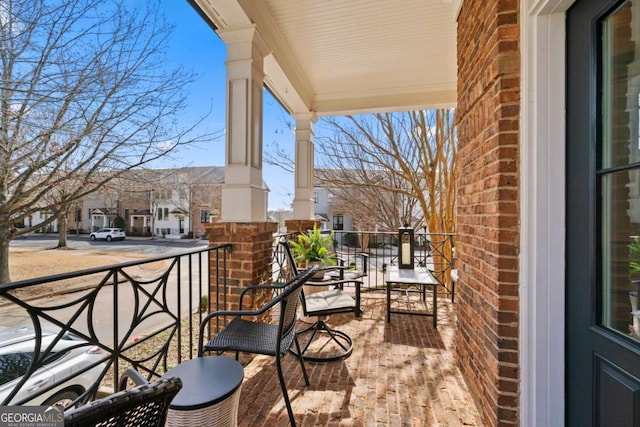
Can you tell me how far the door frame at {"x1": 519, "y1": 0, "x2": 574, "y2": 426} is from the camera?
4.01ft

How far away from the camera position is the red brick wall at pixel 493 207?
1.36 meters

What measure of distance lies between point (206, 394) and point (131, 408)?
1.92 ft

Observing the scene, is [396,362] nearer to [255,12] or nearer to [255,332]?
[255,332]

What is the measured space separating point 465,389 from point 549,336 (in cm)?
92

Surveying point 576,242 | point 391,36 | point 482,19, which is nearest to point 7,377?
point 576,242

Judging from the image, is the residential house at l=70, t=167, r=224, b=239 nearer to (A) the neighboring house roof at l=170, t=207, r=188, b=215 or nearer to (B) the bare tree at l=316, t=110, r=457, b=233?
(A) the neighboring house roof at l=170, t=207, r=188, b=215

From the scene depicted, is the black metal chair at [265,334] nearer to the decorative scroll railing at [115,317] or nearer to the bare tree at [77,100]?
the decorative scroll railing at [115,317]

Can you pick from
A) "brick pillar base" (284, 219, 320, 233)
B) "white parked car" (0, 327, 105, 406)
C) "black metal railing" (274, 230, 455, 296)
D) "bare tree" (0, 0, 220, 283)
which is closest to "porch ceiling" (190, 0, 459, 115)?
"brick pillar base" (284, 219, 320, 233)

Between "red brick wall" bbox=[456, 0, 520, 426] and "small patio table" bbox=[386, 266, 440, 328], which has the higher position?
"red brick wall" bbox=[456, 0, 520, 426]

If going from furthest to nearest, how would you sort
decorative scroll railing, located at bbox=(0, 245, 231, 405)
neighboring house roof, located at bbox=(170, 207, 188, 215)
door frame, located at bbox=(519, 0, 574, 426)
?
neighboring house roof, located at bbox=(170, 207, 188, 215) < door frame, located at bbox=(519, 0, 574, 426) < decorative scroll railing, located at bbox=(0, 245, 231, 405)

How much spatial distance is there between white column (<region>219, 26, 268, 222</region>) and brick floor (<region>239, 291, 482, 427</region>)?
4.26ft

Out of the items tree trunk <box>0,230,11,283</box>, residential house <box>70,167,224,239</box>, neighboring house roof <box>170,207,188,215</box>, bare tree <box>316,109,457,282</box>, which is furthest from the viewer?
neighboring house roof <box>170,207,188,215</box>

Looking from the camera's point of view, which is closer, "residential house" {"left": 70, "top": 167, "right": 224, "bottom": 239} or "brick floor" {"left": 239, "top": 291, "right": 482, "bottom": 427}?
"brick floor" {"left": 239, "top": 291, "right": 482, "bottom": 427}

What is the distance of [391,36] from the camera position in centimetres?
289
